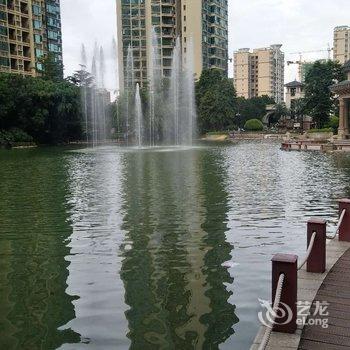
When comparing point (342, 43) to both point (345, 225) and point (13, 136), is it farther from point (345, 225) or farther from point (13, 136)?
point (345, 225)

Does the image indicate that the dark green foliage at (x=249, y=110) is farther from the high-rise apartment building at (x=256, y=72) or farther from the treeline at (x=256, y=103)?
the high-rise apartment building at (x=256, y=72)

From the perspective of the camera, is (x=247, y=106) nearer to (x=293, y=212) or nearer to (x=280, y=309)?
(x=293, y=212)

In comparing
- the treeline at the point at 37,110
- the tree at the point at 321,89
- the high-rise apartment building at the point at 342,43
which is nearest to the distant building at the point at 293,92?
the tree at the point at 321,89

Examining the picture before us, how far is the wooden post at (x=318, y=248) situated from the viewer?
702cm

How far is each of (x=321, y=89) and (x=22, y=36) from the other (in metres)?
46.5

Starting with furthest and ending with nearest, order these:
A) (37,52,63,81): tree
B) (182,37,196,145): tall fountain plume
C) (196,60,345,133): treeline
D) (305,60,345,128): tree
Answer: (37,52,63,81): tree < (196,60,345,133): treeline < (305,60,345,128): tree < (182,37,196,145): tall fountain plume

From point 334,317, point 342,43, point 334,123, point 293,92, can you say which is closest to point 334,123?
point 334,123

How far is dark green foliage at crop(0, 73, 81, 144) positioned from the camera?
58719mm

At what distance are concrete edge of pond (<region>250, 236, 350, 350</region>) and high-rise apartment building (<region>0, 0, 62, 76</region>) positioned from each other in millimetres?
65322

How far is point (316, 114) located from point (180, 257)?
6603 cm

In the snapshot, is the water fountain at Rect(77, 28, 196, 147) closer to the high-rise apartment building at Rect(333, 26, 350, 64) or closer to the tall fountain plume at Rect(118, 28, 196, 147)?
the tall fountain plume at Rect(118, 28, 196, 147)

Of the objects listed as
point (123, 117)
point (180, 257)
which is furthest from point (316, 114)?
point (180, 257)

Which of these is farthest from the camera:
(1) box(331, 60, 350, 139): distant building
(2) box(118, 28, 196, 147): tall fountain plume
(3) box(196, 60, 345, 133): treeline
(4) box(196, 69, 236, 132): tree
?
(4) box(196, 69, 236, 132): tree

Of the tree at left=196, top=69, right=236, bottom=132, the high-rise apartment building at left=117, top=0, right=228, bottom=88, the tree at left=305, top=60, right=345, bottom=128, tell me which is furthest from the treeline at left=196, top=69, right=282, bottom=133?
the high-rise apartment building at left=117, top=0, right=228, bottom=88
